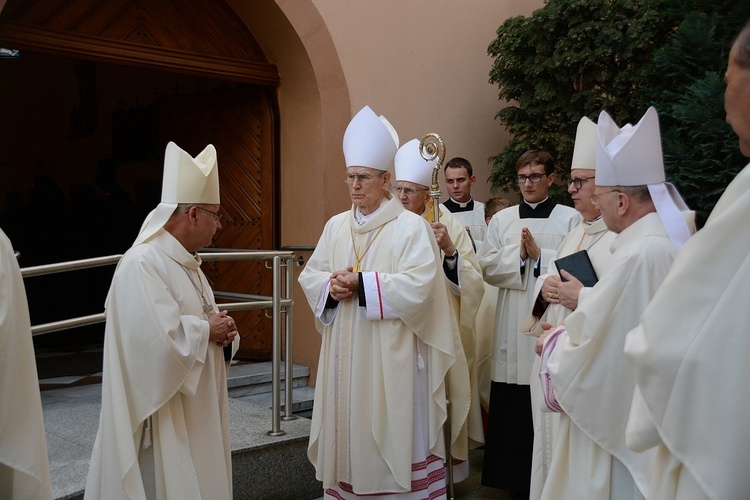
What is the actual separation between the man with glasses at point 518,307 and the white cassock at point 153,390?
2.30 metres

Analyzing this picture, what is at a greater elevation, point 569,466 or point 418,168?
point 418,168

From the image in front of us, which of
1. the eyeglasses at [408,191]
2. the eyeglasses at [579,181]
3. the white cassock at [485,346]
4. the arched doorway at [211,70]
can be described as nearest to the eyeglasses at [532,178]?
the eyeglasses at [408,191]

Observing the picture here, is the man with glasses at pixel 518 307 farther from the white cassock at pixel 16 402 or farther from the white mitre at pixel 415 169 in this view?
the white cassock at pixel 16 402

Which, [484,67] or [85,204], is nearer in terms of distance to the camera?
[484,67]

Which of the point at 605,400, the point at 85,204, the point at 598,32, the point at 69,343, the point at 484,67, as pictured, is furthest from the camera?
the point at 85,204

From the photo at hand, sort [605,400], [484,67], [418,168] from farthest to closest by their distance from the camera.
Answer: [484,67], [418,168], [605,400]

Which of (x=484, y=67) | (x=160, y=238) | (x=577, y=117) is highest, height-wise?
(x=484, y=67)

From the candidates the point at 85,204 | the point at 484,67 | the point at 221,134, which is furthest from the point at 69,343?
the point at 484,67

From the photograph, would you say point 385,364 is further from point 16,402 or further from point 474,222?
point 474,222

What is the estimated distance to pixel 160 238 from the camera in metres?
3.47

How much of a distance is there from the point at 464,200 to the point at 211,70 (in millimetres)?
2339

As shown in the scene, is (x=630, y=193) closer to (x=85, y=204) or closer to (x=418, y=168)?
(x=418, y=168)

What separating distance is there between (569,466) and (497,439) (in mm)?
2239

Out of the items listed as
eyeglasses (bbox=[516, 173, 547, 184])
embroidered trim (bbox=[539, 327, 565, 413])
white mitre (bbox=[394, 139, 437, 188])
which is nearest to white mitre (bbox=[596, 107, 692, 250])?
embroidered trim (bbox=[539, 327, 565, 413])
